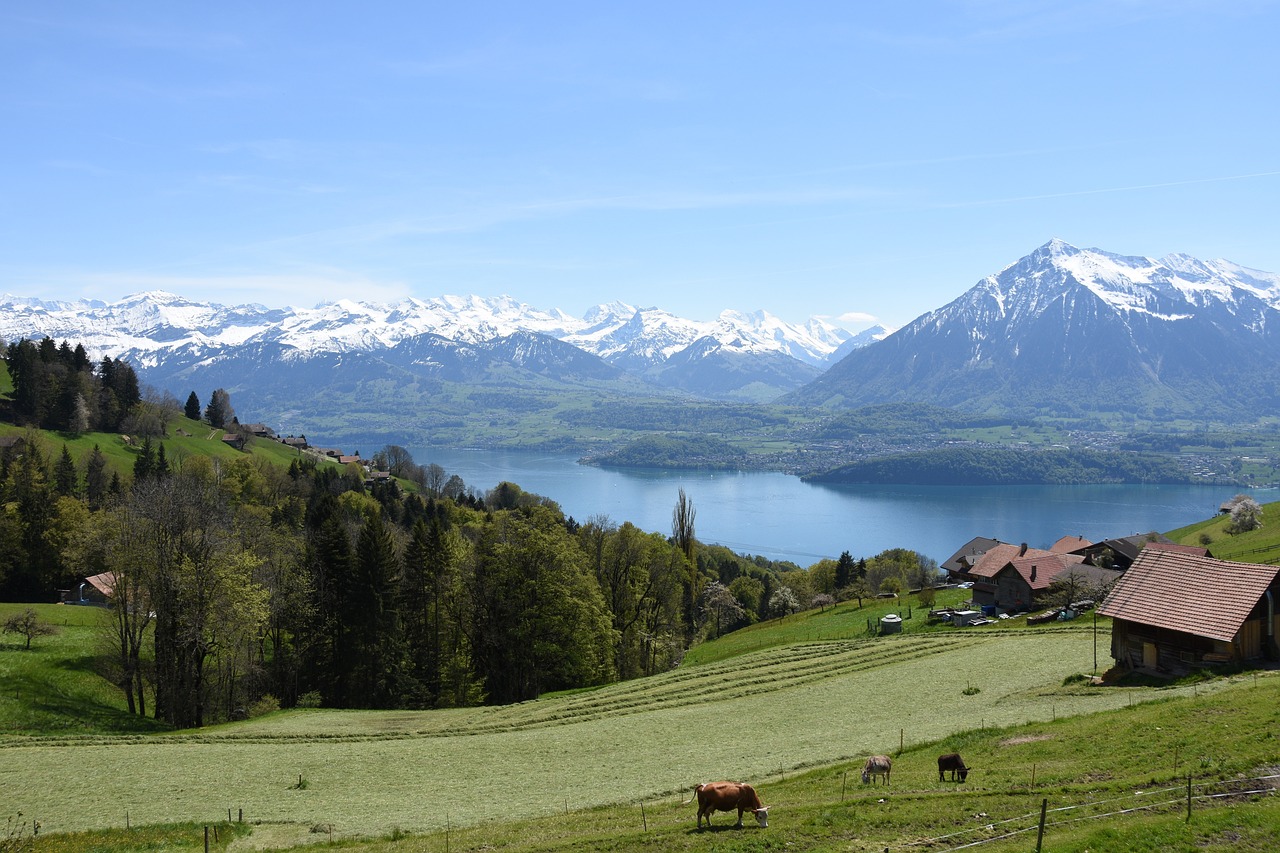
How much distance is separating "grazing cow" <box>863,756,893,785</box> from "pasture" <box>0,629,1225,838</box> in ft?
3.36

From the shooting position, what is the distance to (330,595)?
5356 centimetres

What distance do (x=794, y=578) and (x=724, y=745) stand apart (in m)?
Answer: 79.8

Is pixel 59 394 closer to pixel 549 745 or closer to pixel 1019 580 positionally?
pixel 549 745

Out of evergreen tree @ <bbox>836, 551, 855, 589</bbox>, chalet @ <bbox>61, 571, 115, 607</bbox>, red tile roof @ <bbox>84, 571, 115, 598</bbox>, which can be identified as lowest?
evergreen tree @ <bbox>836, 551, 855, 589</bbox>

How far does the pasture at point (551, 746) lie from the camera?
2472 centimetres

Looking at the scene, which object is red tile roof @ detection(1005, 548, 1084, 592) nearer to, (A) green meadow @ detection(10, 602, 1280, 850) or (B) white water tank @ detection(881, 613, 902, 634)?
(B) white water tank @ detection(881, 613, 902, 634)

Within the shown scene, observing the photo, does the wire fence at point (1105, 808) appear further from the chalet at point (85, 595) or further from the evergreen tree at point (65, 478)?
the evergreen tree at point (65, 478)

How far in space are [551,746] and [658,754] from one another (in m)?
4.93

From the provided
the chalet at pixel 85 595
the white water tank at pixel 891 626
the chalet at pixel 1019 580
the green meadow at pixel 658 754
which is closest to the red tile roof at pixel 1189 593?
the green meadow at pixel 658 754

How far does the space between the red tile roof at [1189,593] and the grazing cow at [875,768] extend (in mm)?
17927

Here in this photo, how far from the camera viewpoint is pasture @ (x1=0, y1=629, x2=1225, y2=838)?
24.7 m

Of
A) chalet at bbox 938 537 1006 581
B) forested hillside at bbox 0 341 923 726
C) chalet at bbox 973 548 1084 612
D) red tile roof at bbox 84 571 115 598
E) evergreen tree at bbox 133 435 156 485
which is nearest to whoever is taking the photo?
forested hillside at bbox 0 341 923 726

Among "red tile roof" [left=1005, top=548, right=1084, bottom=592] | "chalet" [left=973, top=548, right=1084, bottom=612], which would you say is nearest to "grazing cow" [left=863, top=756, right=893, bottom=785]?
"chalet" [left=973, top=548, right=1084, bottom=612]

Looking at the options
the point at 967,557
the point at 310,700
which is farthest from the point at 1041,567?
the point at 310,700
